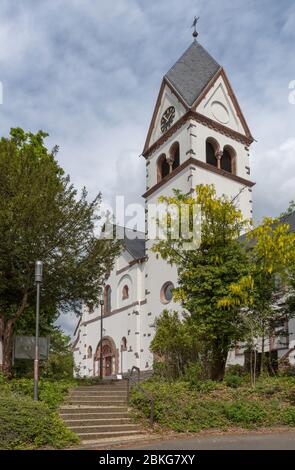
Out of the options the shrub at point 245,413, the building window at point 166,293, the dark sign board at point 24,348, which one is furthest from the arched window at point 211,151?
the shrub at point 245,413

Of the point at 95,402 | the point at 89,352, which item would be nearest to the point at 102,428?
the point at 95,402

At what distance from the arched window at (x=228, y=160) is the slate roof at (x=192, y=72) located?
14.6 ft

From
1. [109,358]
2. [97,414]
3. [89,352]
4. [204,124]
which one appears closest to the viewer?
[97,414]

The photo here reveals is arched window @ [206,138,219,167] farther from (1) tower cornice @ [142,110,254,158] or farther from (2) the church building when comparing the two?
(1) tower cornice @ [142,110,254,158]

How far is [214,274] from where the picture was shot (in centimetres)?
1930

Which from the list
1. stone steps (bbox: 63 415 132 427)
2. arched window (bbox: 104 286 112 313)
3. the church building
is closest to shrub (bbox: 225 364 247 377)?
stone steps (bbox: 63 415 132 427)

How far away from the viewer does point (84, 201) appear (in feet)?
64.6

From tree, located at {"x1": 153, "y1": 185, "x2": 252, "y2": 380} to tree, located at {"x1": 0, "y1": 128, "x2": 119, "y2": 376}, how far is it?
A: 321 cm

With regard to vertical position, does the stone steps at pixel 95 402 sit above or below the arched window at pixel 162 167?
below

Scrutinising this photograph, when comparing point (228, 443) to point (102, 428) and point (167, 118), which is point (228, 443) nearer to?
point (102, 428)

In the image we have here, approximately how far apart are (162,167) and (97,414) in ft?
90.5

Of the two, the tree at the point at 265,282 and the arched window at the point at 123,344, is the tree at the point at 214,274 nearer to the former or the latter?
the tree at the point at 265,282

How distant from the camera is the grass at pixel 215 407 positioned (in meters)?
13.8
